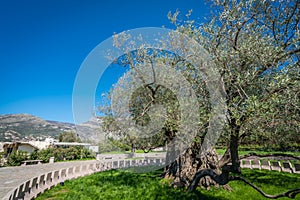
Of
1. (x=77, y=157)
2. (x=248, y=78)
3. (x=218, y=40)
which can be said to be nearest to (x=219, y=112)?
(x=248, y=78)

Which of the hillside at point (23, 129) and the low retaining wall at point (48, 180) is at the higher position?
the hillside at point (23, 129)

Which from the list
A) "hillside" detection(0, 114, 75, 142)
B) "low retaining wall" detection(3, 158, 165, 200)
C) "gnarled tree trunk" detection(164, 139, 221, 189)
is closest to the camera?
"low retaining wall" detection(3, 158, 165, 200)

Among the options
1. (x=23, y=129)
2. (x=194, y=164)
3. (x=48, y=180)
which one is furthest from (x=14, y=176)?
(x=23, y=129)

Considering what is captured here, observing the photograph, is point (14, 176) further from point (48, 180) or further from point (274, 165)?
point (274, 165)

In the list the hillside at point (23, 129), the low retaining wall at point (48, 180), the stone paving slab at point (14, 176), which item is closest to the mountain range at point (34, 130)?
the hillside at point (23, 129)

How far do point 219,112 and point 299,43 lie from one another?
3452 mm

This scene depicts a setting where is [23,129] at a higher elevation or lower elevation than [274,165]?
higher

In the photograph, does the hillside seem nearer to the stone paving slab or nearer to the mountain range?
the mountain range

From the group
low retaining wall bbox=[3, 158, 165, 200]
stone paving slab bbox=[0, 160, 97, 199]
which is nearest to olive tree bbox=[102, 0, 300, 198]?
low retaining wall bbox=[3, 158, 165, 200]

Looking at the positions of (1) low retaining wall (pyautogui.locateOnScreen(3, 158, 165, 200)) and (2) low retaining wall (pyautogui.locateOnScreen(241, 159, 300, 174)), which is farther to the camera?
(2) low retaining wall (pyautogui.locateOnScreen(241, 159, 300, 174))

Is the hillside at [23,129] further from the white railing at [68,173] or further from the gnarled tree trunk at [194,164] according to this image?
the gnarled tree trunk at [194,164]

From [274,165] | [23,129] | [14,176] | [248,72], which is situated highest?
[23,129]

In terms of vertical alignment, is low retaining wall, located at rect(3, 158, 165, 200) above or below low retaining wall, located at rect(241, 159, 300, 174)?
below

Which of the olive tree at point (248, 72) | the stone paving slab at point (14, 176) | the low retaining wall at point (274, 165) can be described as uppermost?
the olive tree at point (248, 72)
